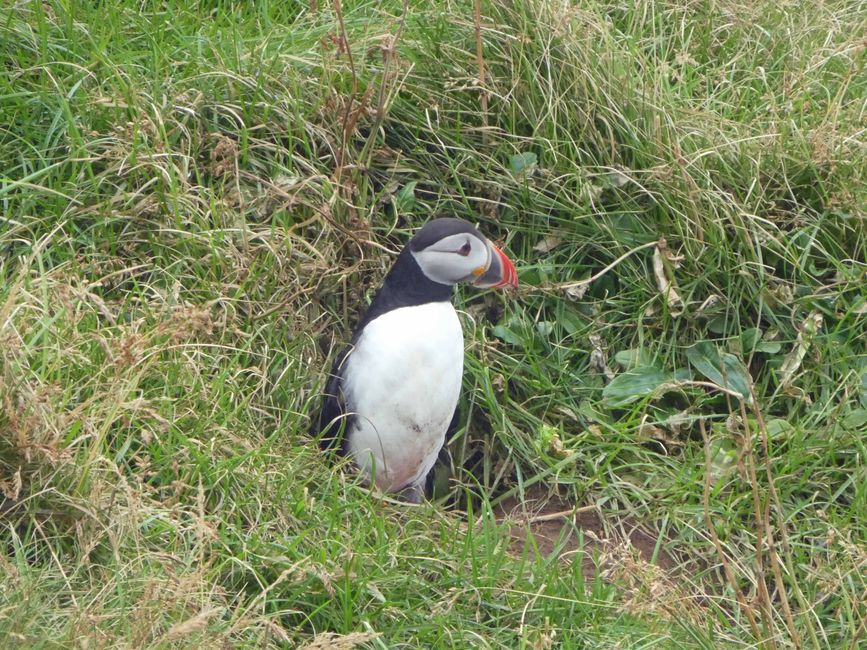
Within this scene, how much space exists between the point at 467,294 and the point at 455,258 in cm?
75

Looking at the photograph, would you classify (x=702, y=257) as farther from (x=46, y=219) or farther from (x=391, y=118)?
(x=46, y=219)

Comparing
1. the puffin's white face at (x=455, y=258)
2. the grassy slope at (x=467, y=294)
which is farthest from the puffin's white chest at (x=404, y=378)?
the grassy slope at (x=467, y=294)

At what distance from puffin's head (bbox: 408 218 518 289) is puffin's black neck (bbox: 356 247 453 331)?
0.9 inches

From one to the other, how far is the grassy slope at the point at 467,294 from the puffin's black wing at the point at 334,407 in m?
0.09

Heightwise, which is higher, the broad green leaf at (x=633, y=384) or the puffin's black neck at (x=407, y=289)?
the puffin's black neck at (x=407, y=289)

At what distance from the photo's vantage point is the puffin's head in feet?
13.3

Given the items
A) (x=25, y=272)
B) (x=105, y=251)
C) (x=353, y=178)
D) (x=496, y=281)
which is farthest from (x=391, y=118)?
(x=25, y=272)

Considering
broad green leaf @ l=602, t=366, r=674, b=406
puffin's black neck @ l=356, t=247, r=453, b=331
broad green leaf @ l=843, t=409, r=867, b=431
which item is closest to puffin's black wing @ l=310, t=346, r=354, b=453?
puffin's black neck @ l=356, t=247, r=453, b=331

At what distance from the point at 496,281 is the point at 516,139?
85 centimetres

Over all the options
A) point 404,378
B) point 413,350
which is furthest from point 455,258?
point 404,378

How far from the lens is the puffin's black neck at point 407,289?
4.15 metres

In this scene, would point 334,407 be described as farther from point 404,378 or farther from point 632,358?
A: point 632,358

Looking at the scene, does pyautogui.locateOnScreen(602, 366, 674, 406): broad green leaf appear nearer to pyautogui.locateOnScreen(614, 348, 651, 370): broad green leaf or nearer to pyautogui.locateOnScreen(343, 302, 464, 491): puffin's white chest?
pyautogui.locateOnScreen(614, 348, 651, 370): broad green leaf

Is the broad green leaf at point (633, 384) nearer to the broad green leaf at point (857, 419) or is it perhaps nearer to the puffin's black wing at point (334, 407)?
the broad green leaf at point (857, 419)
